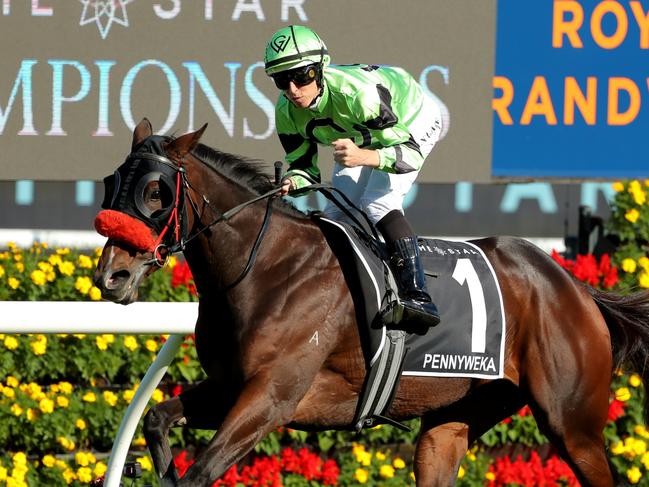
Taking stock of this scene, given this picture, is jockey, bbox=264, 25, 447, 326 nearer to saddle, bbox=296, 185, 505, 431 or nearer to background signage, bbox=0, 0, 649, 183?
saddle, bbox=296, 185, 505, 431

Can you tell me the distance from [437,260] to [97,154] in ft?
6.27

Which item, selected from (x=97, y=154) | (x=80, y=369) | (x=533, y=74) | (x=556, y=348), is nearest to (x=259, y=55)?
(x=97, y=154)

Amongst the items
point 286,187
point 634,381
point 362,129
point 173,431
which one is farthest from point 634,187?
point 173,431

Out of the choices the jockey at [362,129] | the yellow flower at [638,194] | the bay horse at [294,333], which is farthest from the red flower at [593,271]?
the jockey at [362,129]

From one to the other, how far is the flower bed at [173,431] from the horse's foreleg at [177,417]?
3.33ft

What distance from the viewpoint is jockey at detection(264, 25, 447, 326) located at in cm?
396

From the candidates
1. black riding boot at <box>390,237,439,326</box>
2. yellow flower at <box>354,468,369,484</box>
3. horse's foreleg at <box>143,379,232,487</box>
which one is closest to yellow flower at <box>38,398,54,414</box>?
horse's foreleg at <box>143,379,232,487</box>

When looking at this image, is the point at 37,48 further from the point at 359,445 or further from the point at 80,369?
the point at 359,445

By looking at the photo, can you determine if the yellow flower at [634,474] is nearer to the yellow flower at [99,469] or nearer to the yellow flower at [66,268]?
the yellow flower at [99,469]

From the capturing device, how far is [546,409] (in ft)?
14.7

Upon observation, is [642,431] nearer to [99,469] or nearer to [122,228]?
[99,469]

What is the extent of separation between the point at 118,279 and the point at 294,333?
23.0 inches

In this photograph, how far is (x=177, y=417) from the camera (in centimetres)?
399

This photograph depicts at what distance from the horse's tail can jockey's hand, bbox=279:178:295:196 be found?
1.29 m
